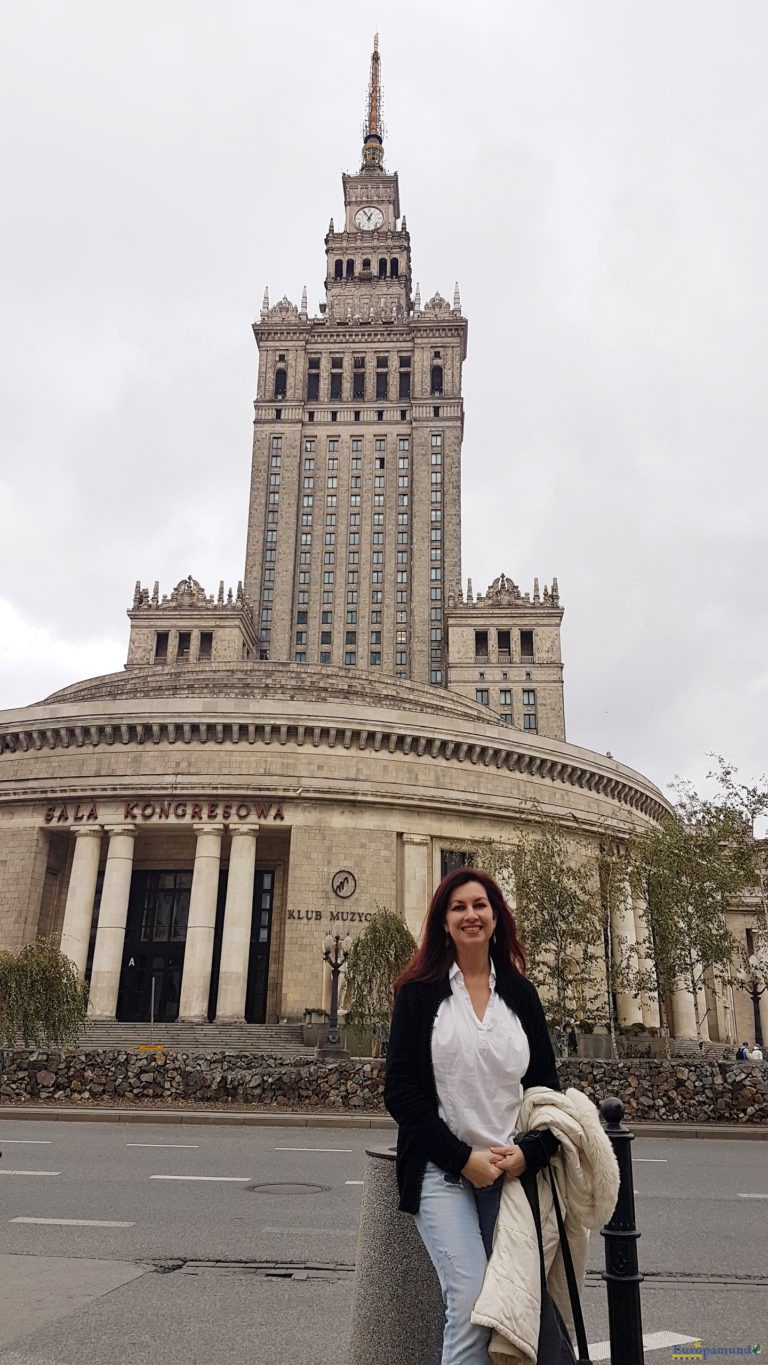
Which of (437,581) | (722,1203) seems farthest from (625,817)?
(437,581)

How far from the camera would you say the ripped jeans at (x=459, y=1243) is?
3605mm

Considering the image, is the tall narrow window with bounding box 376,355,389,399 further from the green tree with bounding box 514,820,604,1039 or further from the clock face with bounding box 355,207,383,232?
the green tree with bounding box 514,820,604,1039

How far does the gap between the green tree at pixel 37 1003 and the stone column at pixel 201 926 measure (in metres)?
12.5

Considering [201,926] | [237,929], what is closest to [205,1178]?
[237,929]

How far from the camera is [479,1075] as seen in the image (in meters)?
4.04

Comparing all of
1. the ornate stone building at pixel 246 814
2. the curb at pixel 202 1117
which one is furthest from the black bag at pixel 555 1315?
the ornate stone building at pixel 246 814

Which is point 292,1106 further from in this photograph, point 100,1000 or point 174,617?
point 174,617

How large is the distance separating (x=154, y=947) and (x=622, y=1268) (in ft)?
141

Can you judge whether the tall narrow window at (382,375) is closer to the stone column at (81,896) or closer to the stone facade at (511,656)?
the stone facade at (511,656)

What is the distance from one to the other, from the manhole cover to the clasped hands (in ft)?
27.2

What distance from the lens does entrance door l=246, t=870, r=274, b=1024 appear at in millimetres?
43344

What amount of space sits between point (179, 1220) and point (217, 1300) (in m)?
2.98

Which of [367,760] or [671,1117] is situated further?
[367,760]

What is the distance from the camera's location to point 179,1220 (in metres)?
9.41
